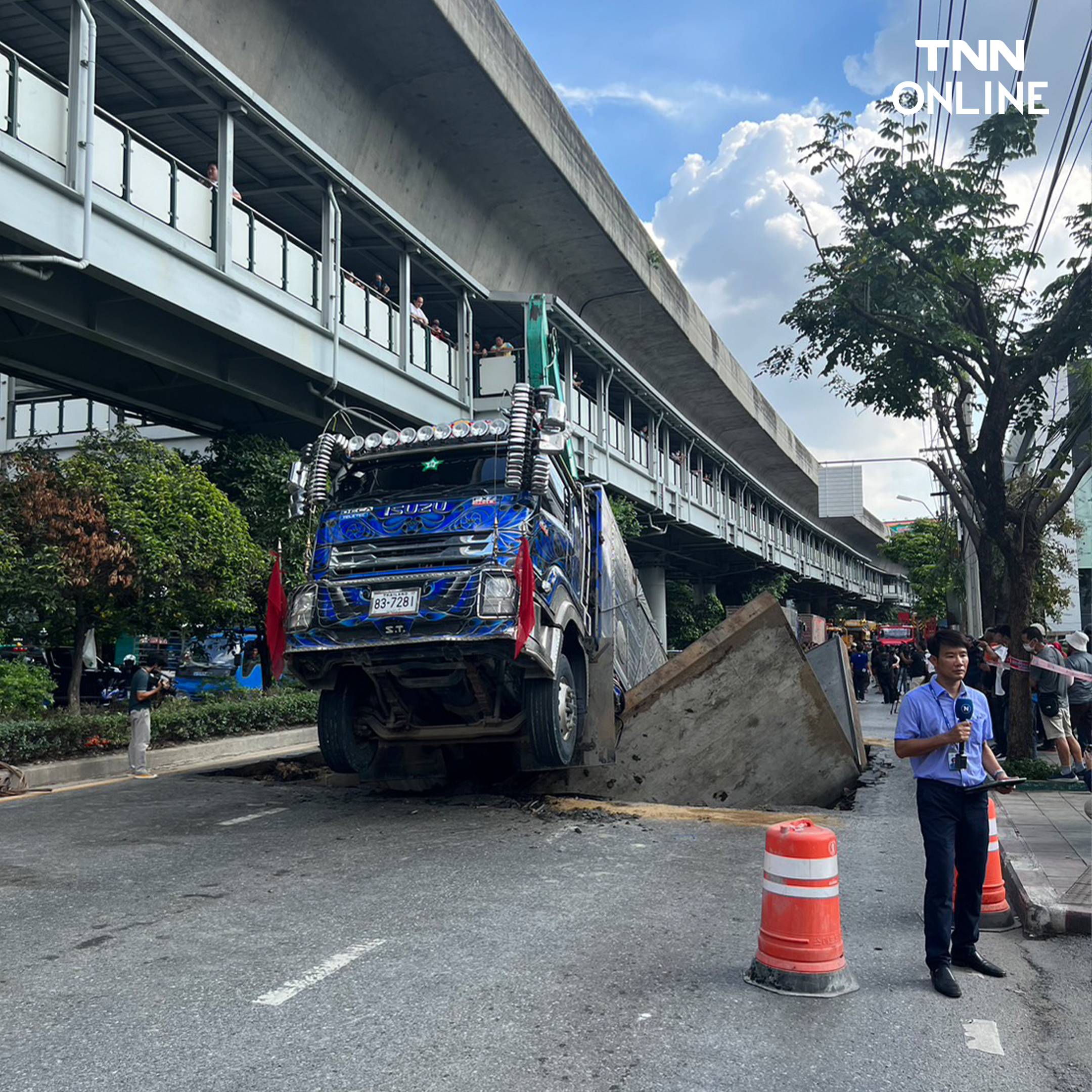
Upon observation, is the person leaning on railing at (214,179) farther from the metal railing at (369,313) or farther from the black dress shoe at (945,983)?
the black dress shoe at (945,983)

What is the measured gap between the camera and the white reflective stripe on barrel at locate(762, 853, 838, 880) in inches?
194

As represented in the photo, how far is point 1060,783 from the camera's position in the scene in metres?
11.9

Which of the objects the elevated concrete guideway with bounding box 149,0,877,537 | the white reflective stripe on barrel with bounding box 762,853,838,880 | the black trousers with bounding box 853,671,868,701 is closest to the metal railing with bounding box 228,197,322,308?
the elevated concrete guideway with bounding box 149,0,877,537

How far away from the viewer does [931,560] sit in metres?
69.4

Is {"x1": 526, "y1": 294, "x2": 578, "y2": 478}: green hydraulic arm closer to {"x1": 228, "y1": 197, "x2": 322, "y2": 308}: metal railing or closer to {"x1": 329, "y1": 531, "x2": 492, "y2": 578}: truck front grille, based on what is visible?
{"x1": 228, "y1": 197, "x2": 322, "y2": 308}: metal railing

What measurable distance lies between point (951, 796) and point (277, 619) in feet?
20.3

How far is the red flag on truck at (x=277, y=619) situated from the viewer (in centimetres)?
938

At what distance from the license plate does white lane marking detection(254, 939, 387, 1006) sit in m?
3.51

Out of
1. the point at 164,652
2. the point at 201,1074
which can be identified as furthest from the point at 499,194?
the point at 201,1074

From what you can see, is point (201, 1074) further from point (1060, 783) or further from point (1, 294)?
point (1, 294)

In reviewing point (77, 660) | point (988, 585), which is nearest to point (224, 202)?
point (77, 660)

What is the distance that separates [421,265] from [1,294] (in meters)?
9.99

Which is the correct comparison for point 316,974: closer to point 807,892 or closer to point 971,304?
point 807,892

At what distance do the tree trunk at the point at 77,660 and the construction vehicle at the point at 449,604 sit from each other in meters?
6.64
